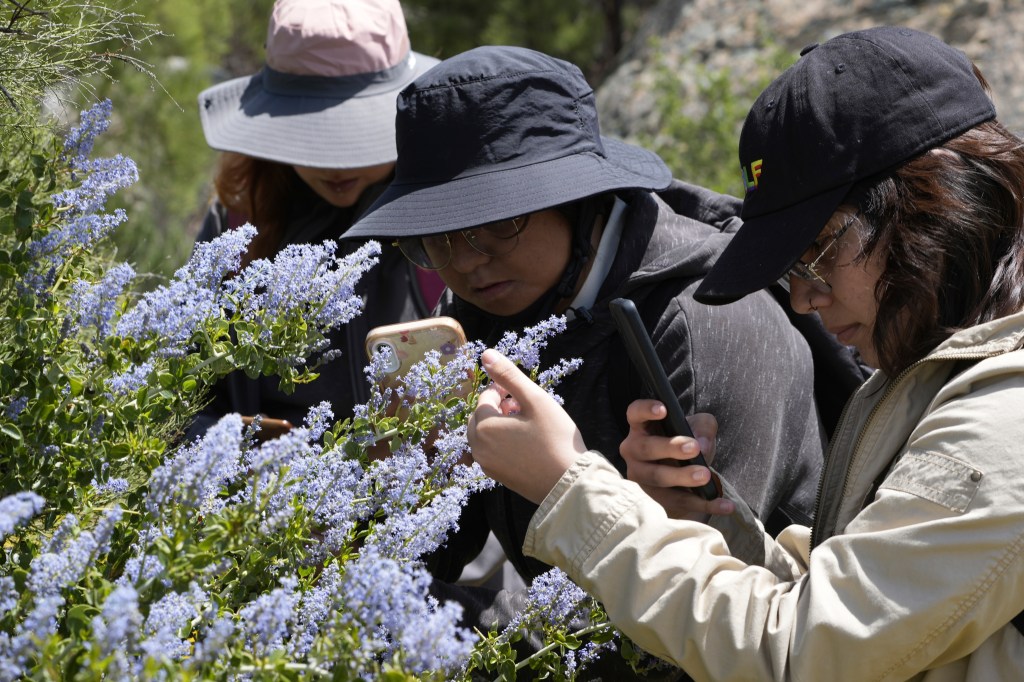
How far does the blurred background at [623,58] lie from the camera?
18.3ft

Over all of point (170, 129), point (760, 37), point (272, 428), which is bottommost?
point (170, 129)

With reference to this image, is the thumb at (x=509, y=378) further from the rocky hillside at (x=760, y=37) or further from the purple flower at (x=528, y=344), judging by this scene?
the rocky hillside at (x=760, y=37)

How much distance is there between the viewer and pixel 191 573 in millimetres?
1136

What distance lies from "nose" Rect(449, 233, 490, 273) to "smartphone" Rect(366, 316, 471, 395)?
4.9 inches

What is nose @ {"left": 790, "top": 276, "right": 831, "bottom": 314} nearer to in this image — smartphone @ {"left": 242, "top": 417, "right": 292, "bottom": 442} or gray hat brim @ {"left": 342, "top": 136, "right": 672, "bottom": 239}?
gray hat brim @ {"left": 342, "top": 136, "right": 672, "bottom": 239}

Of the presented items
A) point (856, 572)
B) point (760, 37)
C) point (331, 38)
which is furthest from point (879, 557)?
point (760, 37)

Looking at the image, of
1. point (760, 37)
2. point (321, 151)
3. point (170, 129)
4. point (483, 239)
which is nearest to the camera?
point (483, 239)

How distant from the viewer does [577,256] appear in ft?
6.93

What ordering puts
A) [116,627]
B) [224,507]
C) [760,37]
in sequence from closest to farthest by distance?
[116,627], [224,507], [760,37]

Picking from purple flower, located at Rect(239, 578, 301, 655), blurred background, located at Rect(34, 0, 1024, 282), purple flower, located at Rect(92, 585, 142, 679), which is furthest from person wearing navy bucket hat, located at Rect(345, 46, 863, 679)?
blurred background, located at Rect(34, 0, 1024, 282)

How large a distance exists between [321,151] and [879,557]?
1945 millimetres

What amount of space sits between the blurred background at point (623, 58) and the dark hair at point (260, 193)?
1195mm

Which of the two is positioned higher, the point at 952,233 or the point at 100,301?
the point at 952,233

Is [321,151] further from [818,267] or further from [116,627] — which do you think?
[116,627]
